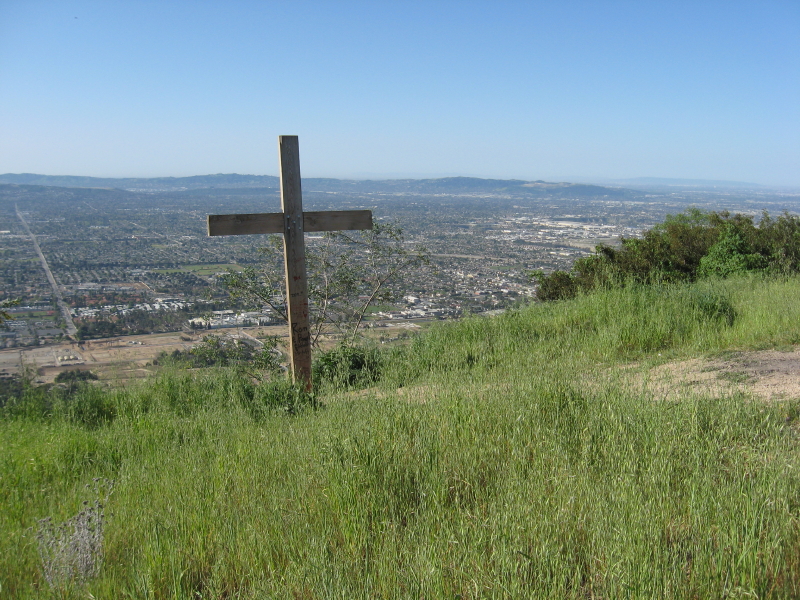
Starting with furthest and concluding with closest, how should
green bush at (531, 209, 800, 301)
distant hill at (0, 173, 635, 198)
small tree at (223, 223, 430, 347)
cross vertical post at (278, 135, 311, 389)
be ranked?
distant hill at (0, 173, 635, 198) < green bush at (531, 209, 800, 301) < small tree at (223, 223, 430, 347) < cross vertical post at (278, 135, 311, 389)

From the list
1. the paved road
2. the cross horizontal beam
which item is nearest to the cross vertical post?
the cross horizontal beam

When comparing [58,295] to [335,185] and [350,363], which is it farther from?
[335,185]

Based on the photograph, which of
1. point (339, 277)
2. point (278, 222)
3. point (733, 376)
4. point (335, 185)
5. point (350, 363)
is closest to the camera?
point (733, 376)

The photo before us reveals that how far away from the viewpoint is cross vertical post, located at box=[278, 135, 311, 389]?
571cm

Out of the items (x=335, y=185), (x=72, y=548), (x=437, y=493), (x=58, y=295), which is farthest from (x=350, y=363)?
(x=335, y=185)

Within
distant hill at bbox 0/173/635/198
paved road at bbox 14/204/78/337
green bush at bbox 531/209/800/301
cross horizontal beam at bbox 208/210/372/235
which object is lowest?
paved road at bbox 14/204/78/337

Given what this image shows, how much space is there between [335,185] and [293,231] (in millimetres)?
47214

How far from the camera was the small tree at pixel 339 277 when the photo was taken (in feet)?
29.9

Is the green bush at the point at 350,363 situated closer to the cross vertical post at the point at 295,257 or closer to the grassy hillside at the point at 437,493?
the cross vertical post at the point at 295,257

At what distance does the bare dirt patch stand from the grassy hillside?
256mm

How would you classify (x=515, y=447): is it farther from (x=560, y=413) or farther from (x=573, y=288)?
(x=573, y=288)

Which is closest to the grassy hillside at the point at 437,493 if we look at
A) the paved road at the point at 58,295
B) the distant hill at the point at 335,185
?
the paved road at the point at 58,295

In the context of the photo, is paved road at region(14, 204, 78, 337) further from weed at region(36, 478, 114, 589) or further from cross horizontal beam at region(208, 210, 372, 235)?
weed at region(36, 478, 114, 589)

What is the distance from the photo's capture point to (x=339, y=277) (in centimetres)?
964
